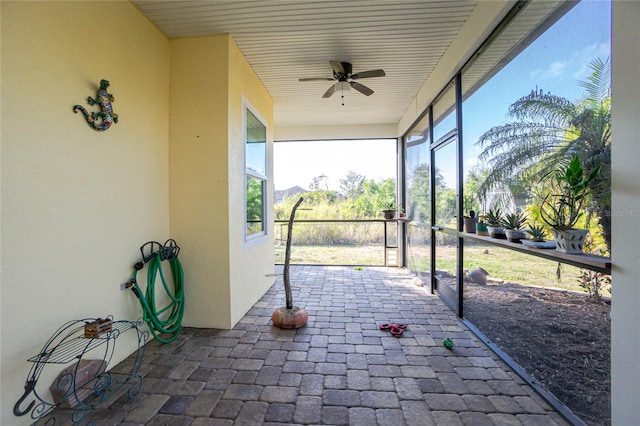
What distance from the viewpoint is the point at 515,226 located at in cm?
184

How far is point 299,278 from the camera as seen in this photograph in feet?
14.1

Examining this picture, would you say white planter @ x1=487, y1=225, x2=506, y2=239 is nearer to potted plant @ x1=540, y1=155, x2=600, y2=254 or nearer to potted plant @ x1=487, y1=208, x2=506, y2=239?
potted plant @ x1=487, y1=208, x2=506, y2=239

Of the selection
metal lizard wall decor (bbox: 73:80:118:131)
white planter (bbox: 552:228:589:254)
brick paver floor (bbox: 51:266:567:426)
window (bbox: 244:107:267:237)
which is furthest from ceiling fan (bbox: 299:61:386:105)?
brick paver floor (bbox: 51:266:567:426)

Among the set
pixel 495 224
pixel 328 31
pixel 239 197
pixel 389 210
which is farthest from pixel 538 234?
pixel 389 210

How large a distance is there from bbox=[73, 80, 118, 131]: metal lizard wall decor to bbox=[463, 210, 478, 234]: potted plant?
119 inches

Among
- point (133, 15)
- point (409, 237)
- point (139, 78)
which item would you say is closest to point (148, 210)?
point (139, 78)

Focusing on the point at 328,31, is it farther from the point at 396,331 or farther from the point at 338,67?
the point at 396,331

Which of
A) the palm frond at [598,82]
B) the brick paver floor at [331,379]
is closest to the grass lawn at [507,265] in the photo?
the brick paver floor at [331,379]

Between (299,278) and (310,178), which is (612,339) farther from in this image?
(310,178)

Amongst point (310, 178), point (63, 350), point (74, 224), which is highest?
point (310, 178)

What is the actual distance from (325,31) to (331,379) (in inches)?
114

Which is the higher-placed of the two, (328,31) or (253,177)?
(328,31)

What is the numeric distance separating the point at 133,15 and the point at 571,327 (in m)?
3.72

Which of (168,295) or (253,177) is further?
(253,177)
